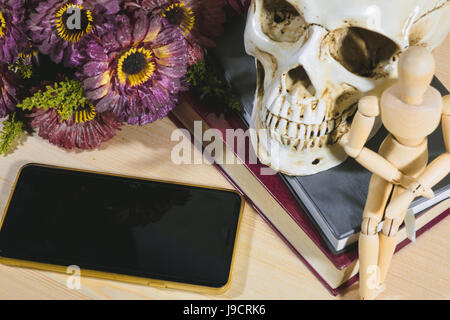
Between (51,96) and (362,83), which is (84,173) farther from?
(362,83)

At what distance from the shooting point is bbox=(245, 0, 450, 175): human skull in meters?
0.54

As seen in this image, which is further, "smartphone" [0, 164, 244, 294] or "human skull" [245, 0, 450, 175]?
"smartphone" [0, 164, 244, 294]

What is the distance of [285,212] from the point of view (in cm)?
69

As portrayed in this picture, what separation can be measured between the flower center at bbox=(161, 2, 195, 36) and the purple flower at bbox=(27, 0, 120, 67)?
7cm

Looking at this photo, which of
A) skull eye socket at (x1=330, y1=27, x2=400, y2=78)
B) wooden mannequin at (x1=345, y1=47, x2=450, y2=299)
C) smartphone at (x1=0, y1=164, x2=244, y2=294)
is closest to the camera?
wooden mannequin at (x1=345, y1=47, x2=450, y2=299)

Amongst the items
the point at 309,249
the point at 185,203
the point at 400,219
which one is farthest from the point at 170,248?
the point at 400,219

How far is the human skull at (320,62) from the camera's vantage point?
541 millimetres

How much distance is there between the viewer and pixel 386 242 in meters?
0.62

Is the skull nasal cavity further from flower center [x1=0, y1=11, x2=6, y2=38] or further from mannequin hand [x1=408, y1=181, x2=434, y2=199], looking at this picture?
flower center [x1=0, y1=11, x2=6, y2=38]

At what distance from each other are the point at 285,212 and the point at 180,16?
0.26m

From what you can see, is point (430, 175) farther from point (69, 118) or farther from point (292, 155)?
point (69, 118)

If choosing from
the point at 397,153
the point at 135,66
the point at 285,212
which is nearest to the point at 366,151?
the point at 397,153

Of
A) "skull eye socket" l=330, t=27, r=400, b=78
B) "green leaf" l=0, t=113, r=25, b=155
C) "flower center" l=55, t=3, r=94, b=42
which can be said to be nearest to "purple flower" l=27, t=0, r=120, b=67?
"flower center" l=55, t=3, r=94, b=42

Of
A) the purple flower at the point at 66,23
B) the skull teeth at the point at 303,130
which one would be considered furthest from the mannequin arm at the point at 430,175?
the purple flower at the point at 66,23
